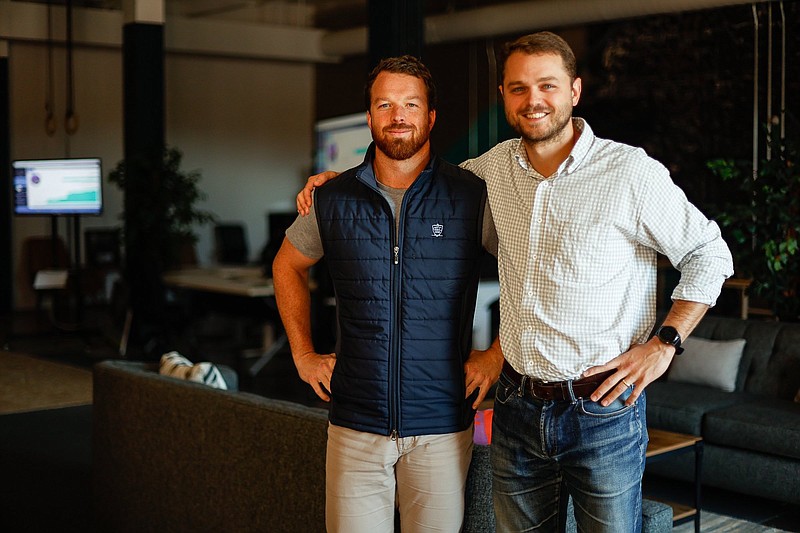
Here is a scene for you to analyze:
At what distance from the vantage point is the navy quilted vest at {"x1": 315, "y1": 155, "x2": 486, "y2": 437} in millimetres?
2455

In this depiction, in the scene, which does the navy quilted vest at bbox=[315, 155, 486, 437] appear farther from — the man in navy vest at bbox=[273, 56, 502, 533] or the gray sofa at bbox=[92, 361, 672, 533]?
the gray sofa at bbox=[92, 361, 672, 533]

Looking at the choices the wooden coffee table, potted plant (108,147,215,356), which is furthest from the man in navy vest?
potted plant (108,147,215,356)

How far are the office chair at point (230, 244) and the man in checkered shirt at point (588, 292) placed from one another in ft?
39.2

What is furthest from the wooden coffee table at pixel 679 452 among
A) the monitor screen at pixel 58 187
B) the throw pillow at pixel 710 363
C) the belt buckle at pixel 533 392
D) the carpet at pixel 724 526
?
the monitor screen at pixel 58 187

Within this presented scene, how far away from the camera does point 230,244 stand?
46.0 feet

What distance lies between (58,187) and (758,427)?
572 cm

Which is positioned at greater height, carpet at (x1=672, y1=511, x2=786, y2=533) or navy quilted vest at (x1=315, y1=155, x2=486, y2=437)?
navy quilted vest at (x1=315, y1=155, x2=486, y2=437)

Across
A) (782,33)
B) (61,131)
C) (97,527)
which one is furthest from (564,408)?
(61,131)

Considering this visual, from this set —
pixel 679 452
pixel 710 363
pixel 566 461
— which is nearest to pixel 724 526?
pixel 679 452

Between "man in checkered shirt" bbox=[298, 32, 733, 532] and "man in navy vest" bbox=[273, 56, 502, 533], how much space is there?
10.1 inches

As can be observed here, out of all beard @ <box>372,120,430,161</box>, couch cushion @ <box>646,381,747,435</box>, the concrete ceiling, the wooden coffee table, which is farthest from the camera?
the concrete ceiling

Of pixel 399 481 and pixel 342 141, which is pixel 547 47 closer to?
pixel 399 481

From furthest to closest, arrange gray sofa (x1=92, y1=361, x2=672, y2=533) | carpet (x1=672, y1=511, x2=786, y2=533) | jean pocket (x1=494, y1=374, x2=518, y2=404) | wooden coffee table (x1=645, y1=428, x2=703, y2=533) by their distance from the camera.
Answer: carpet (x1=672, y1=511, x2=786, y2=533) → wooden coffee table (x1=645, y1=428, x2=703, y2=533) → gray sofa (x1=92, y1=361, x2=672, y2=533) → jean pocket (x1=494, y1=374, x2=518, y2=404)

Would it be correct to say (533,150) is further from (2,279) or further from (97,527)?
(2,279)
